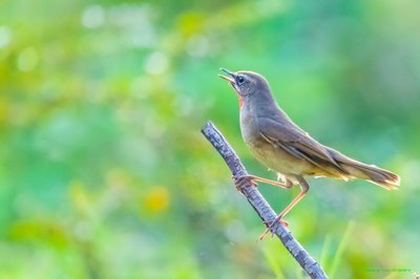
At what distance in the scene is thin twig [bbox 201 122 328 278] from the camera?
9.78 ft

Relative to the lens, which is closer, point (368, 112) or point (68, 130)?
point (68, 130)

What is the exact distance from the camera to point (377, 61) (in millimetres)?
10391

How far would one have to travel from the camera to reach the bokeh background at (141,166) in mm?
5793

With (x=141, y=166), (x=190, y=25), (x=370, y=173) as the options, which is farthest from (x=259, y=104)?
(x=141, y=166)

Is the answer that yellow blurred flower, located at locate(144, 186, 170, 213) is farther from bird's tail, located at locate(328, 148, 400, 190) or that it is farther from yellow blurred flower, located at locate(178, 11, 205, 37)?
bird's tail, located at locate(328, 148, 400, 190)

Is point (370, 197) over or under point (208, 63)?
under

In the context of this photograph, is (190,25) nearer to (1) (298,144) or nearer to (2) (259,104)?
(2) (259,104)

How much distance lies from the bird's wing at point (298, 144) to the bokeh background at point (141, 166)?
4.75ft

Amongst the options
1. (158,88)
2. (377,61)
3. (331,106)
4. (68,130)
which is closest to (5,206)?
(68,130)

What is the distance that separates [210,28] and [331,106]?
103 inches

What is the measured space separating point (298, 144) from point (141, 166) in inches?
120

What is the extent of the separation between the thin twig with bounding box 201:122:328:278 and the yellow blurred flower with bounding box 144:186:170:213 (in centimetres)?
323

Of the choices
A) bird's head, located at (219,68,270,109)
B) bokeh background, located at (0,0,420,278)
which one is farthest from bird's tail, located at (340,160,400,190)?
bokeh background, located at (0,0,420,278)

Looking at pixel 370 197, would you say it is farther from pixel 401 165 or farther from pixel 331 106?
pixel 331 106
